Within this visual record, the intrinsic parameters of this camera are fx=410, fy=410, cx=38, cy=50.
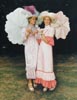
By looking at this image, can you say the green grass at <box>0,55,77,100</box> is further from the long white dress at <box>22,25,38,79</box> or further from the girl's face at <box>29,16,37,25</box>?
the girl's face at <box>29,16,37,25</box>

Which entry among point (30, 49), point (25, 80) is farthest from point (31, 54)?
point (25, 80)

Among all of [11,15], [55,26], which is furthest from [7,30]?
[55,26]

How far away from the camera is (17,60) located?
2.33 m

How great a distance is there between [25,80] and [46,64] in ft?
0.52

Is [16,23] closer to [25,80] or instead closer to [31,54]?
[31,54]

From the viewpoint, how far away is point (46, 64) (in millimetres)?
2244

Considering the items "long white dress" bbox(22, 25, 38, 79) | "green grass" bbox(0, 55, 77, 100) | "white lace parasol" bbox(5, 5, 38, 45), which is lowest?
"green grass" bbox(0, 55, 77, 100)

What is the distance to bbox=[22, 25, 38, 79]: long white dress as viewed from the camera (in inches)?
88.5

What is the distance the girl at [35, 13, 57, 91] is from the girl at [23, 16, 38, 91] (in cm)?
3

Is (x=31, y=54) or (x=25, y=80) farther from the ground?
(x=31, y=54)

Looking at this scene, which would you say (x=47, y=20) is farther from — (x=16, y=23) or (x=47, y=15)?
(x=16, y=23)

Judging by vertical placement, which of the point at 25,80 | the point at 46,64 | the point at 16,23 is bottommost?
the point at 25,80

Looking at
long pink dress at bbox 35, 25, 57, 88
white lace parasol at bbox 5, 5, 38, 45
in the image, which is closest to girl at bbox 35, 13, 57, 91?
long pink dress at bbox 35, 25, 57, 88

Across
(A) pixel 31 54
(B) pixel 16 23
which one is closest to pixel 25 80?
(A) pixel 31 54
